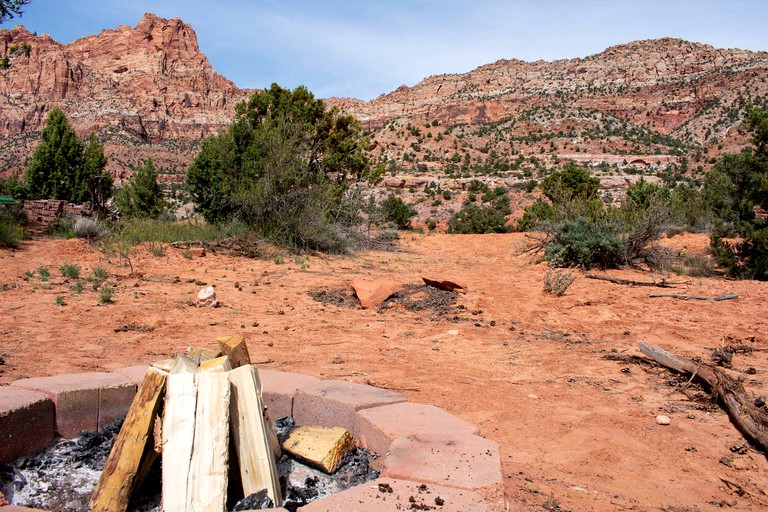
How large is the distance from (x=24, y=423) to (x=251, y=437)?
1.35 meters

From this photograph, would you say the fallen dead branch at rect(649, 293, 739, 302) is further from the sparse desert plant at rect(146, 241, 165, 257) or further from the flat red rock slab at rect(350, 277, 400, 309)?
the sparse desert plant at rect(146, 241, 165, 257)

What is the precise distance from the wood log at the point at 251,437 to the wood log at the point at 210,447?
0.36 feet

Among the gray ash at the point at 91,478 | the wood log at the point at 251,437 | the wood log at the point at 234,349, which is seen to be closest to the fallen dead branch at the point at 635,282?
the gray ash at the point at 91,478

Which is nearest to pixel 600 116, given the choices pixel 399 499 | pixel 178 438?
pixel 399 499

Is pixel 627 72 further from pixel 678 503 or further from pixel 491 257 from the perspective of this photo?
pixel 678 503

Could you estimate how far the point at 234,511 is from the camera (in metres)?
2.40

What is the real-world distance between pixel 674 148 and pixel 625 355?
166 feet

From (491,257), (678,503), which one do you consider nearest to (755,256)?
(491,257)

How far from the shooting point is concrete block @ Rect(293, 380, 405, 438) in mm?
3434

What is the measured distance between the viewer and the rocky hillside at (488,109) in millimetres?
49812

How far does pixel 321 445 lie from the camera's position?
308 centimetres

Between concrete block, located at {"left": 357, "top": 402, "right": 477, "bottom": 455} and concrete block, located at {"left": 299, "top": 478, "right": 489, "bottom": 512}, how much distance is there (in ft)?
2.05

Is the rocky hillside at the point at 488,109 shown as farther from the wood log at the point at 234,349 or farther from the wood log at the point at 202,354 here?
the wood log at the point at 234,349

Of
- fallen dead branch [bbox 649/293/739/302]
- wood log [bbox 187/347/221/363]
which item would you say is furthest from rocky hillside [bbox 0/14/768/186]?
fallen dead branch [bbox 649/293/739/302]
